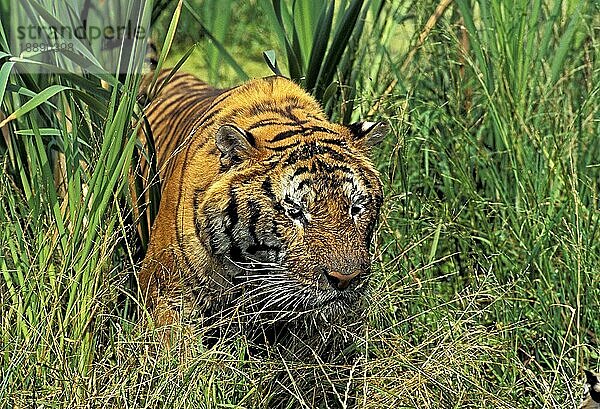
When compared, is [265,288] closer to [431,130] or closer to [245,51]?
[431,130]

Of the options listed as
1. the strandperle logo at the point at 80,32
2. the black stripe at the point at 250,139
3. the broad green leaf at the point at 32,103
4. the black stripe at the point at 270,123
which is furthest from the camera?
the black stripe at the point at 270,123

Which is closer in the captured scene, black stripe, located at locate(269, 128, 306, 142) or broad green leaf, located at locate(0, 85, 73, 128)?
broad green leaf, located at locate(0, 85, 73, 128)

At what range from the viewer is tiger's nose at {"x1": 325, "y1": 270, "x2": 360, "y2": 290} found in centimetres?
264

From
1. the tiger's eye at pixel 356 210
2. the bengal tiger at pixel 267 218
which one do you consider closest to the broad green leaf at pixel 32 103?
the bengal tiger at pixel 267 218

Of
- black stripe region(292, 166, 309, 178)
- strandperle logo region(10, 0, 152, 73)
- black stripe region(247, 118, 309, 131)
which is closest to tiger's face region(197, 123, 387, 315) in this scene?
black stripe region(292, 166, 309, 178)

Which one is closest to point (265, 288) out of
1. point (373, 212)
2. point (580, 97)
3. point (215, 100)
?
point (373, 212)

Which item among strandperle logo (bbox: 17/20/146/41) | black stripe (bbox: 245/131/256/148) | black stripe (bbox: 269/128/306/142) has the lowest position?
black stripe (bbox: 269/128/306/142)

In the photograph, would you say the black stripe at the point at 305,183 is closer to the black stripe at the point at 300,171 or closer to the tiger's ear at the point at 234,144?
the black stripe at the point at 300,171

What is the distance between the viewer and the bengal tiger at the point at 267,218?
106 inches

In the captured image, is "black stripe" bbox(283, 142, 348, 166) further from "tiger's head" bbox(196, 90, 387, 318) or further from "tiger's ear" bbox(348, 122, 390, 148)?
"tiger's ear" bbox(348, 122, 390, 148)

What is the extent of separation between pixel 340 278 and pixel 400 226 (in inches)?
29.4

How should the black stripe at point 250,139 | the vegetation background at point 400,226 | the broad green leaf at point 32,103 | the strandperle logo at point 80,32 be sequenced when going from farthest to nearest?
the black stripe at point 250,139, the strandperle logo at point 80,32, the vegetation background at point 400,226, the broad green leaf at point 32,103

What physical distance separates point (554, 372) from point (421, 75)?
1219 millimetres

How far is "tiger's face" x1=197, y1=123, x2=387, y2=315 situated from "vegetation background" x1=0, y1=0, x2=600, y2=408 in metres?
0.19
